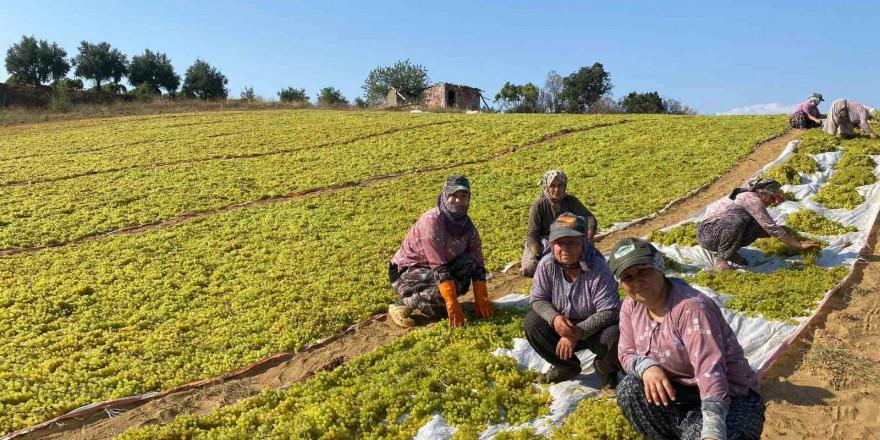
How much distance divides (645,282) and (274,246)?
7965 millimetres

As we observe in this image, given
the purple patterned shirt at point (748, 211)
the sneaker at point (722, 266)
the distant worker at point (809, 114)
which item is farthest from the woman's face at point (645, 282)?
the distant worker at point (809, 114)

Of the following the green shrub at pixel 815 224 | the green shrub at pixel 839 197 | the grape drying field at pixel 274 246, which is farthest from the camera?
the green shrub at pixel 839 197

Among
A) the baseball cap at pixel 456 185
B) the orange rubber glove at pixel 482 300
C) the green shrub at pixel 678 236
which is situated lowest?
the orange rubber glove at pixel 482 300

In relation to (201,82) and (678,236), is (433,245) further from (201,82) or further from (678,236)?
(201,82)

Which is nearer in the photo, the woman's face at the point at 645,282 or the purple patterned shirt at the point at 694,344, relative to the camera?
the purple patterned shirt at the point at 694,344

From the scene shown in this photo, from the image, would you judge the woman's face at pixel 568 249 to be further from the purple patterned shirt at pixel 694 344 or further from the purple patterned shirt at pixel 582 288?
the purple patterned shirt at pixel 694 344

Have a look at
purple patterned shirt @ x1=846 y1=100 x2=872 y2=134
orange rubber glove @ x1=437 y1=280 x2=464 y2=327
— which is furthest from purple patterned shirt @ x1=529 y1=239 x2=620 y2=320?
purple patterned shirt @ x1=846 y1=100 x2=872 y2=134

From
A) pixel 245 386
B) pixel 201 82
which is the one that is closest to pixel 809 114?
pixel 245 386

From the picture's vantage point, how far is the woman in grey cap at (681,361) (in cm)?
290

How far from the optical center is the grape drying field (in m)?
4.86

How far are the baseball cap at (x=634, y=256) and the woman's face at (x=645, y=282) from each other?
0.12 feet

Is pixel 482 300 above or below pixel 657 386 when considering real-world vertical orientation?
below

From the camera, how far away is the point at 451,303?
19.0 ft

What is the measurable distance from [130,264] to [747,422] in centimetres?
901
